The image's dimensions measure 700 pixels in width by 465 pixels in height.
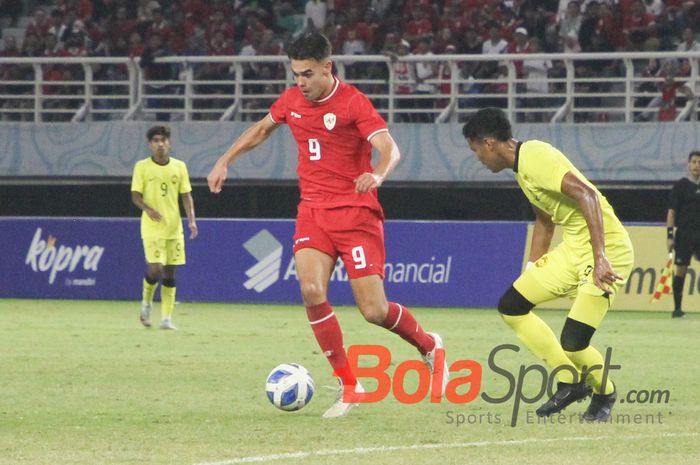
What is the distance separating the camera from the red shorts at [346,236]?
923 cm

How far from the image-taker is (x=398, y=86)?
80.5 feet

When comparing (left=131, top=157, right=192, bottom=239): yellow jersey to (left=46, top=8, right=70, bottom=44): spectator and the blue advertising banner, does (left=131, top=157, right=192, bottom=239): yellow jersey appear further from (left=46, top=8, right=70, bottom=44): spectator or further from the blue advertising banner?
(left=46, top=8, right=70, bottom=44): spectator

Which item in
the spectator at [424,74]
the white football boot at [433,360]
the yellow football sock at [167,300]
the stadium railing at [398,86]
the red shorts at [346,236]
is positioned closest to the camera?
the red shorts at [346,236]

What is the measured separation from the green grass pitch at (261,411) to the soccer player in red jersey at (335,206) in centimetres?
60

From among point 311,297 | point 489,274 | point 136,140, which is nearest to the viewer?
point 311,297

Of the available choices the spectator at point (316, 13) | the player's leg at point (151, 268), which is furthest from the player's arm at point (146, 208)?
the spectator at point (316, 13)

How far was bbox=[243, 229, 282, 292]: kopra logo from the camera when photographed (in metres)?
22.0

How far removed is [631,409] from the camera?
30.1ft

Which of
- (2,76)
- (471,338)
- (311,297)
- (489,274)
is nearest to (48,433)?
(311,297)

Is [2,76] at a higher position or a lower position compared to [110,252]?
higher

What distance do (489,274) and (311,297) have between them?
12.5 m

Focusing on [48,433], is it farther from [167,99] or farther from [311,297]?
[167,99]

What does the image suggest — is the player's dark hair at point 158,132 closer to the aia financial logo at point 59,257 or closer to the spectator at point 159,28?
the aia financial logo at point 59,257

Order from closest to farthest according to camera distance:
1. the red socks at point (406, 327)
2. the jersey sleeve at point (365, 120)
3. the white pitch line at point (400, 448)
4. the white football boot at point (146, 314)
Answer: the white pitch line at point (400, 448) → the jersey sleeve at point (365, 120) → the red socks at point (406, 327) → the white football boot at point (146, 314)
